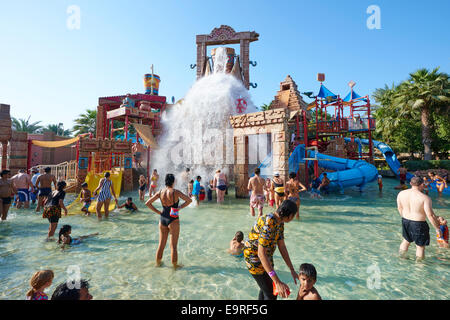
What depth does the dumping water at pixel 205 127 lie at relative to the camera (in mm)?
18016

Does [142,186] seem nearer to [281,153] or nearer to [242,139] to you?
[242,139]

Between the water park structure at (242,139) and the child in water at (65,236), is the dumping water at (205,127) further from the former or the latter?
the child in water at (65,236)

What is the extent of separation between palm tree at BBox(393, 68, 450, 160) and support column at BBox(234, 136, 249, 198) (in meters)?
21.7

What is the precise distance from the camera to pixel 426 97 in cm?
2338

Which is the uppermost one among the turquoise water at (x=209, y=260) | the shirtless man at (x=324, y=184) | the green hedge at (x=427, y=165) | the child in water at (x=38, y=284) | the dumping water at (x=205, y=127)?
the dumping water at (x=205, y=127)

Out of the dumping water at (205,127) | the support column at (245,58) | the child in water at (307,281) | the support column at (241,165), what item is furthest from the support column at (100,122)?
the child in water at (307,281)

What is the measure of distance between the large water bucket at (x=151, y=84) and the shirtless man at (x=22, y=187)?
17703 mm

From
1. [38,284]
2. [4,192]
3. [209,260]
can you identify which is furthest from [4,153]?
[38,284]

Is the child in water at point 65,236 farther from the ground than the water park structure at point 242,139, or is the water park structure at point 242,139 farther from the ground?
the water park structure at point 242,139

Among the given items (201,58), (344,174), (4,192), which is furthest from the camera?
(201,58)

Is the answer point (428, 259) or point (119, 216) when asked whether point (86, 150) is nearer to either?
point (119, 216)

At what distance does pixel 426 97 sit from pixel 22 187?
3258 centimetres

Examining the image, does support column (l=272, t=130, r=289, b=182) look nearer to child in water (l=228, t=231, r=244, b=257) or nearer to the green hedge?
child in water (l=228, t=231, r=244, b=257)

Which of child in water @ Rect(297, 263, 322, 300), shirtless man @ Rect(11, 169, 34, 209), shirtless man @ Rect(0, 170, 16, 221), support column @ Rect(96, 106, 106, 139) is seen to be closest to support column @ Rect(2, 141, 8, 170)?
shirtless man @ Rect(11, 169, 34, 209)
